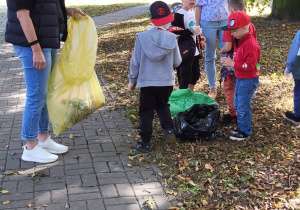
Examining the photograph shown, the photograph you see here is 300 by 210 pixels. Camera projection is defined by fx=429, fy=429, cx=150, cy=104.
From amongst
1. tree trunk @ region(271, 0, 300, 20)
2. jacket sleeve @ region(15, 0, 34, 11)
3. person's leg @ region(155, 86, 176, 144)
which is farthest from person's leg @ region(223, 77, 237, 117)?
tree trunk @ region(271, 0, 300, 20)

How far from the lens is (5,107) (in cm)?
640

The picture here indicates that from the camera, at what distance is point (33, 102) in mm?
4312

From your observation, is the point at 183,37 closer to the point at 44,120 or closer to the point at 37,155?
the point at 44,120

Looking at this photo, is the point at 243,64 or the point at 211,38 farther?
the point at 211,38

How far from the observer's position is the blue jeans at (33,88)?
416 cm

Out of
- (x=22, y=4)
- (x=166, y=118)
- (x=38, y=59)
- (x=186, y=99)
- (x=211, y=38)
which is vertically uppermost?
(x=22, y=4)

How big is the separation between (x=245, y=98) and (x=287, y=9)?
9.30 meters

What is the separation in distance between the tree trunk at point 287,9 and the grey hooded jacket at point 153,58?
377 inches

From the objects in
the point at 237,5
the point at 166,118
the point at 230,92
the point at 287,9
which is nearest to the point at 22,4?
the point at 166,118

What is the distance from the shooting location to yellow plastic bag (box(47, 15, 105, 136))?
4504 mm

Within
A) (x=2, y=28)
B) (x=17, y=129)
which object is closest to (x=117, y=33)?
(x=2, y=28)

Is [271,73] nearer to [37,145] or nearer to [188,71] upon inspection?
[188,71]

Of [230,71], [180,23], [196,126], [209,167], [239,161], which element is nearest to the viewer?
[209,167]

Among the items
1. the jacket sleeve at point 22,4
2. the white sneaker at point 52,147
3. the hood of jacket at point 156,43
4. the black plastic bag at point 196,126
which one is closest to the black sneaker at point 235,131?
the black plastic bag at point 196,126
